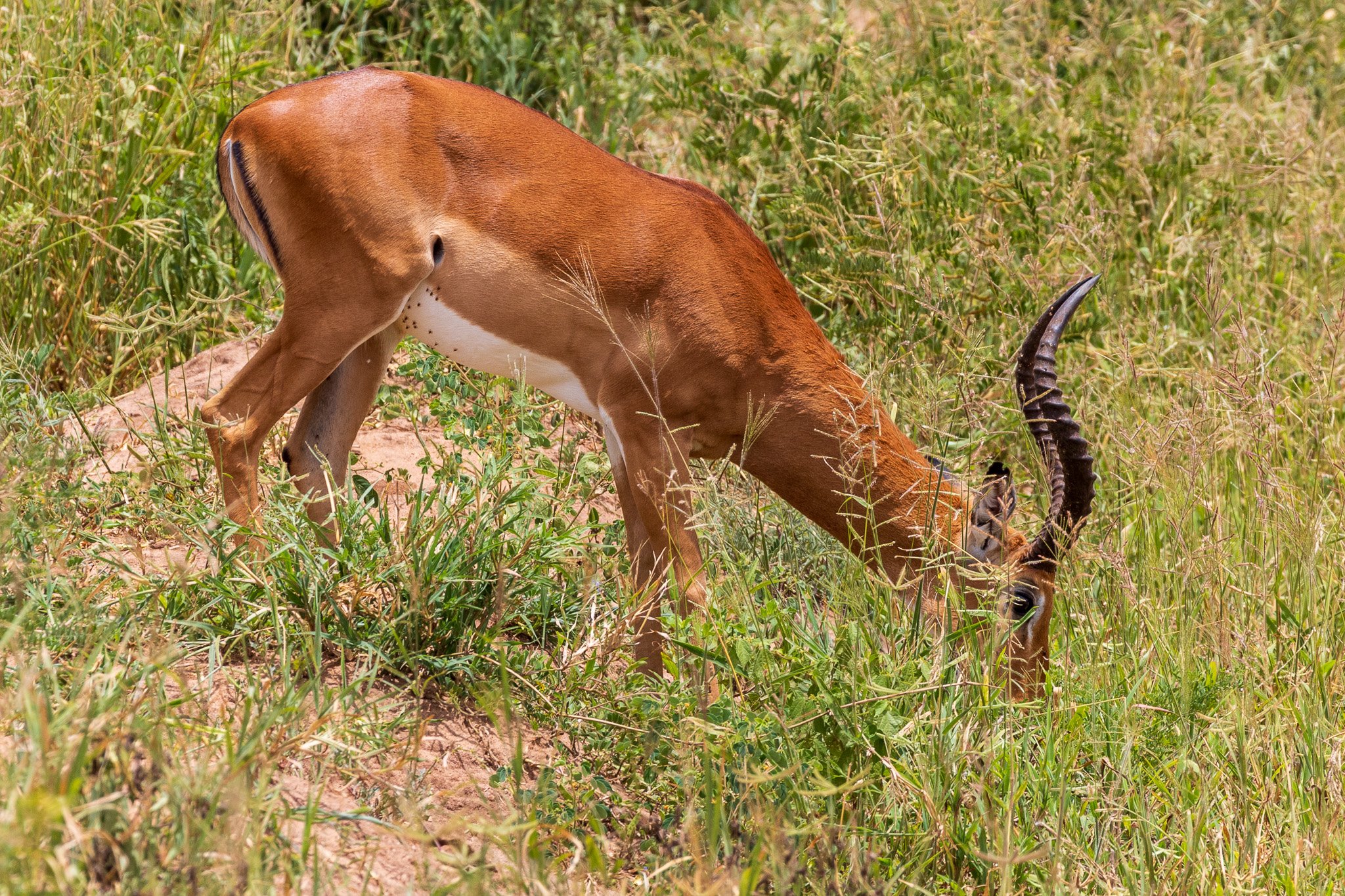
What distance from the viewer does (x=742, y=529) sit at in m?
4.93

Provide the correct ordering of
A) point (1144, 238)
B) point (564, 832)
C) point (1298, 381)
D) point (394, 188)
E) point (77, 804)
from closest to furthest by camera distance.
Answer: point (77, 804) < point (564, 832) < point (394, 188) < point (1298, 381) < point (1144, 238)

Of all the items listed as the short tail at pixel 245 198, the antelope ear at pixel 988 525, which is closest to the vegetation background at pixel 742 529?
the antelope ear at pixel 988 525

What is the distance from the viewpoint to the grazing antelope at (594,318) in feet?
13.8

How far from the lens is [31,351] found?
5.14 meters

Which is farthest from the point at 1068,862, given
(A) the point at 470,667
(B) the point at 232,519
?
(B) the point at 232,519

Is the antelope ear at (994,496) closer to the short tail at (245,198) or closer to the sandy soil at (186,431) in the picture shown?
the sandy soil at (186,431)

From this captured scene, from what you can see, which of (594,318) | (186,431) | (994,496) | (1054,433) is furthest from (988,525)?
(186,431)

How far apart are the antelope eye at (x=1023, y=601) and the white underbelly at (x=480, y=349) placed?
1.43 m

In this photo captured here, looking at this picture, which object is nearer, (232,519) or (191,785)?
(191,785)

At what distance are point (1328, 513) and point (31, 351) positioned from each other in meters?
4.63

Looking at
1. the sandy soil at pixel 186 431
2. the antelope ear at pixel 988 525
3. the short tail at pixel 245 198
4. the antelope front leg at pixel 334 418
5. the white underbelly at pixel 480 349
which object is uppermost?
the short tail at pixel 245 198

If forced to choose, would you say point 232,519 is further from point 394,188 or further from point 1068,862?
point 1068,862

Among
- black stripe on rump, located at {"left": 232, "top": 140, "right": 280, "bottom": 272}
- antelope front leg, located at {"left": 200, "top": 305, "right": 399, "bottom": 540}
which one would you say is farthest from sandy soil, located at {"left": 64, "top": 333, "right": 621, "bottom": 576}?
black stripe on rump, located at {"left": 232, "top": 140, "right": 280, "bottom": 272}

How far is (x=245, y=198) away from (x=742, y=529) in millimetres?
1963
